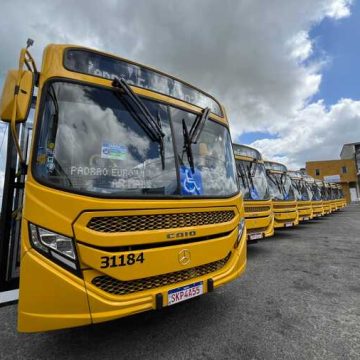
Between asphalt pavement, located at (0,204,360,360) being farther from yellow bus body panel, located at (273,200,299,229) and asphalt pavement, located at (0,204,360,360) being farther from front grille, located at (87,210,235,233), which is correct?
yellow bus body panel, located at (273,200,299,229)

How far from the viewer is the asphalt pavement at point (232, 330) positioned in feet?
8.41

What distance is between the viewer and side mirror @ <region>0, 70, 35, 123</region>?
243 centimetres

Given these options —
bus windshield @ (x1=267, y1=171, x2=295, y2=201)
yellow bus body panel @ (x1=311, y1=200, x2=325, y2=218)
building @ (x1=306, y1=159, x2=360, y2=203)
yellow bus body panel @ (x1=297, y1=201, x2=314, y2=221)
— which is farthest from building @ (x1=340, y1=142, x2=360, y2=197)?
bus windshield @ (x1=267, y1=171, x2=295, y2=201)

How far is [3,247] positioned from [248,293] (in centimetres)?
332

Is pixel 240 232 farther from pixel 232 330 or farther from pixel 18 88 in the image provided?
pixel 18 88

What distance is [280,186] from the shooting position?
10.4 m

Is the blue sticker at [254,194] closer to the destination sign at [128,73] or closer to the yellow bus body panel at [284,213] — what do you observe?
the yellow bus body panel at [284,213]

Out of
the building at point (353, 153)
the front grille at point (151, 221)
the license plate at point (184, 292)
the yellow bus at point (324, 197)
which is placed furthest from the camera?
the building at point (353, 153)

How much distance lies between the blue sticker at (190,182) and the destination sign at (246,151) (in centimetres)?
449

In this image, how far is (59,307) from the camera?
2113 millimetres

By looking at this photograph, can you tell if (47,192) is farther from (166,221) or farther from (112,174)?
(166,221)

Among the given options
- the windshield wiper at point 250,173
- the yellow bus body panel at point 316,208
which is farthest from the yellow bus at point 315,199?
the windshield wiper at point 250,173

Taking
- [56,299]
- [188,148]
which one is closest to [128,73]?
[188,148]

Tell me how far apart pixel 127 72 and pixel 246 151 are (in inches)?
214
